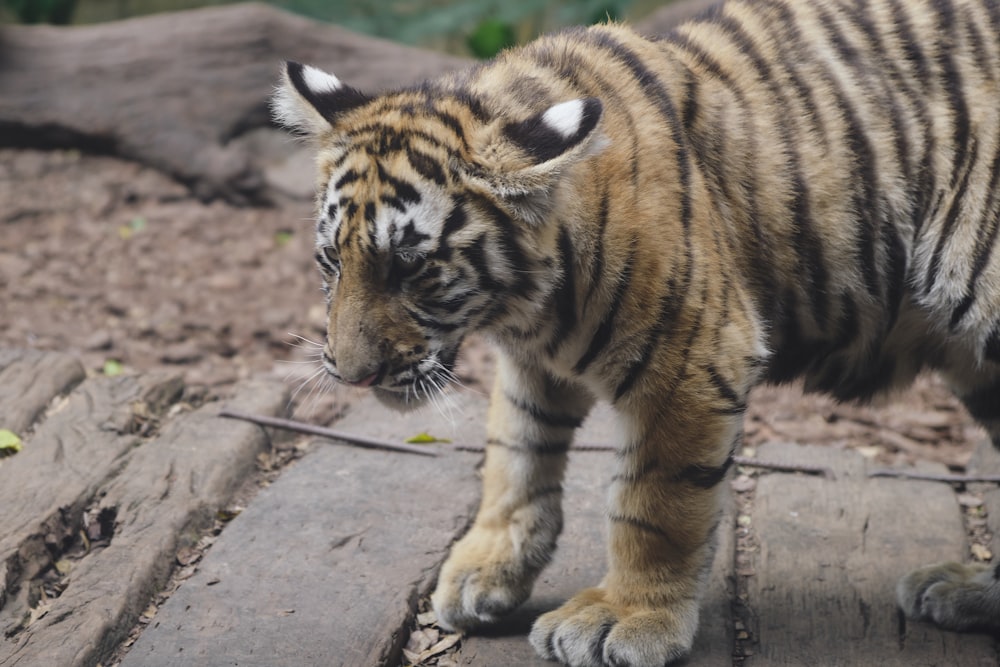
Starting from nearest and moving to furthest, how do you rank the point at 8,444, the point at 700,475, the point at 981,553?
the point at 700,475 → the point at 981,553 → the point at 8,444

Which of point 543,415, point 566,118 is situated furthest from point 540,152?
point 543,415

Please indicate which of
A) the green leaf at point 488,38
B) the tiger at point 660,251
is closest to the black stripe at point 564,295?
the tiger at point 660,251

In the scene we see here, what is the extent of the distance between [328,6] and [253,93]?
2.39 metres

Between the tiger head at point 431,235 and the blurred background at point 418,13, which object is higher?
the tiger head at point 431,235

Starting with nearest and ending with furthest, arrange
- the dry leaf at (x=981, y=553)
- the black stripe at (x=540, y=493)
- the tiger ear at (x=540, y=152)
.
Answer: the tiger ear at (x=540, y=152)
the black stripe at (x=540, y=493)
the dry leaf at (x=981, y=553)

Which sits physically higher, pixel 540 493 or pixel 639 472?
pixel 639 472

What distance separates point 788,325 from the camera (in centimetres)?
309

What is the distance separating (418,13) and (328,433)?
5.60m

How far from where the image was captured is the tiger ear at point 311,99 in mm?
2859

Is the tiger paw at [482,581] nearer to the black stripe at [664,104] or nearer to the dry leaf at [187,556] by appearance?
the dry leaf at [187,556]

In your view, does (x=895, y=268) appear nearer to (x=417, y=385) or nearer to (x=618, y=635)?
(x=618, y=635)

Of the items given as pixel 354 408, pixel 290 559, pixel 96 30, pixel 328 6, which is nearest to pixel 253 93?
pixel 96 30

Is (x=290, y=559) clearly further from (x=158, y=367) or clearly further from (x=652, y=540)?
→ (x=158, y=367)

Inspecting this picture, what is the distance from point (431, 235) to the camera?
2.61 m
